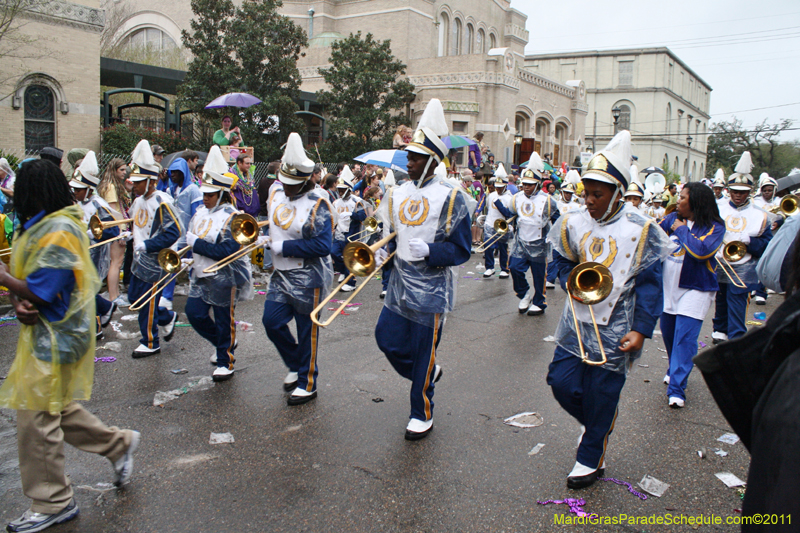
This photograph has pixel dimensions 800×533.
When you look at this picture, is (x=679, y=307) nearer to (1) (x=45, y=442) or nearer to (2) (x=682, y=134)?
(1) (x=45, y=442)

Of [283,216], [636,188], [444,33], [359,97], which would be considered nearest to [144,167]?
[283,216]

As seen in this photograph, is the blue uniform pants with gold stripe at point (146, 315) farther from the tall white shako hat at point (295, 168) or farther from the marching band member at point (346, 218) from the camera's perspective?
the marching band member at point (346, 218)

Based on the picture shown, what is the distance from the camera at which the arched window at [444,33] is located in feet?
123

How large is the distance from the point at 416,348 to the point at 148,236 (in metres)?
3.58

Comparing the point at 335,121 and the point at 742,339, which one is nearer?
the point at 742,339

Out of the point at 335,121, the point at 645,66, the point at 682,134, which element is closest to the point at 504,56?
the point at 335,121

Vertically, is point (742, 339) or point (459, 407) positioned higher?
point (742, 339)

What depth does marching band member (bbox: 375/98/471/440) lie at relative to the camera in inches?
171

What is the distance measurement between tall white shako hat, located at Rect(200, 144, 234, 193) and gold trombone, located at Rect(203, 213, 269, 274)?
37 centimetres

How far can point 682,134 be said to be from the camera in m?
65.6

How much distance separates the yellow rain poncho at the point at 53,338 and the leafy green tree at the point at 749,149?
6362 centimetres

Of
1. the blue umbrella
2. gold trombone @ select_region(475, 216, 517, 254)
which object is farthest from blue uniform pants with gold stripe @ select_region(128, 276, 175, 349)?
the blue umbrella

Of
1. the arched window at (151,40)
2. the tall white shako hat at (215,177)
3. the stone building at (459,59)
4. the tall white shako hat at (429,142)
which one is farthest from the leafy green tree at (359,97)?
the tall white shako hat at (429,142)

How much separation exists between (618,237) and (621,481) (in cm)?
151
